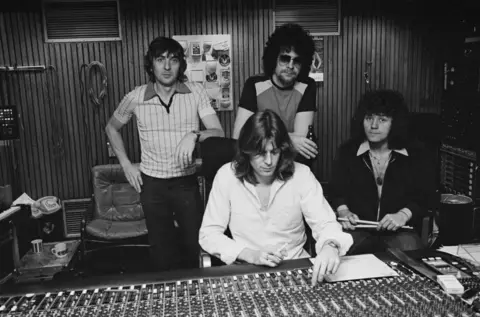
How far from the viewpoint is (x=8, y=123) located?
4219 mm

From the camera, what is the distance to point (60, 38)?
480 centimetres

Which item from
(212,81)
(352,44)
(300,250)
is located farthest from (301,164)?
(352,44)

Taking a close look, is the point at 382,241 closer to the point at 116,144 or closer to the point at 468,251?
the point at 468,251

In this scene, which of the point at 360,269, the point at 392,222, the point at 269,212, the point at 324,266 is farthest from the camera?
the point at 392,222

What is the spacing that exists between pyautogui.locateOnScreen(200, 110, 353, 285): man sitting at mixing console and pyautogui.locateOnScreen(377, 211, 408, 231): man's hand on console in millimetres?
584

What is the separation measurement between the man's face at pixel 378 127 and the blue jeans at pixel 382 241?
0.60 meters

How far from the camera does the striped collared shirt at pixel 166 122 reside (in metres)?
2.96

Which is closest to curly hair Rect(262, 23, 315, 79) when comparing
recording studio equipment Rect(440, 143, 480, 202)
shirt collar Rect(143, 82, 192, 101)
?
shirt collar Rect(143, 82, 192, 101)

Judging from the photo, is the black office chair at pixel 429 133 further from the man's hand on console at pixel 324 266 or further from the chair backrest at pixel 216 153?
the man's hand on console at pixel 324 266

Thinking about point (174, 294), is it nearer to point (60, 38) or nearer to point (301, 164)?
point (301, 164)

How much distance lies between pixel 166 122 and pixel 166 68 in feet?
1.15

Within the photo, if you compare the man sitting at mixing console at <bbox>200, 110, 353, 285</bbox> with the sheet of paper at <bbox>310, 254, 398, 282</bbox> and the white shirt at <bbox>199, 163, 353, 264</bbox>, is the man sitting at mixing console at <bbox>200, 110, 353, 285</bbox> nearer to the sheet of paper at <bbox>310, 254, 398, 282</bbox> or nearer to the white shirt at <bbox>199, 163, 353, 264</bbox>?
the white shirt at <bbox>199, 163, 353, 264</bbox>

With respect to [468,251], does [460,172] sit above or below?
above

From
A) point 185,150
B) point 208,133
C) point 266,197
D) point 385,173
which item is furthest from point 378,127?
point 185,150
